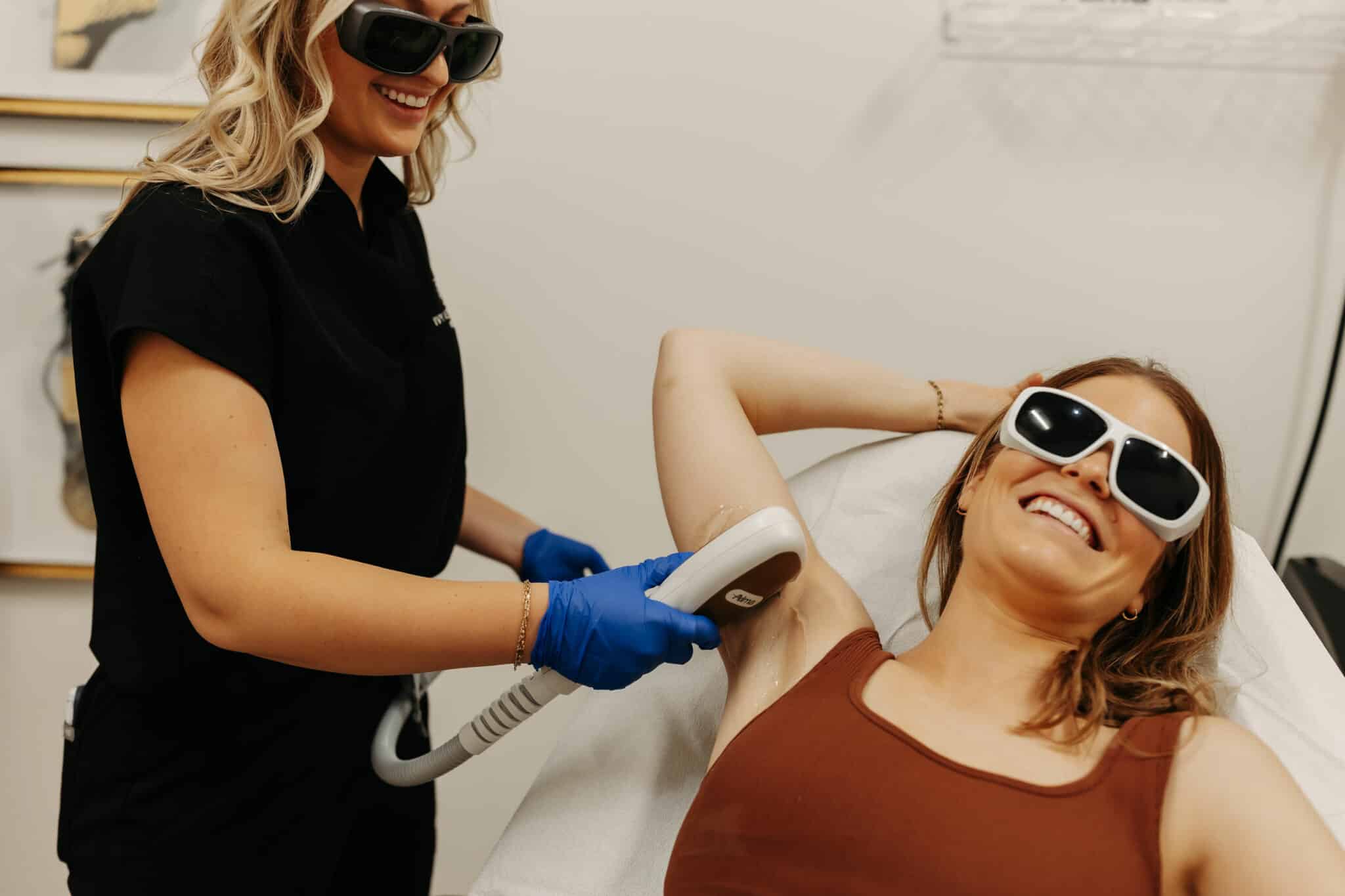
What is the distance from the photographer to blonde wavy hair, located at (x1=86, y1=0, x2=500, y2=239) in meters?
1.01

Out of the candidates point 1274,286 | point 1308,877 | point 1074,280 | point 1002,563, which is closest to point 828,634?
point 1002,563

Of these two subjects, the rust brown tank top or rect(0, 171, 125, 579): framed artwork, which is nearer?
the rust brown tank top

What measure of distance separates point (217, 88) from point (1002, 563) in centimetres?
93

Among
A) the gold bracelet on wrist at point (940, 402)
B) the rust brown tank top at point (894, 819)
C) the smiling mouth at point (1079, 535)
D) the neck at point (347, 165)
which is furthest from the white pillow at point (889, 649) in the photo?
the neck at point (347, 165)

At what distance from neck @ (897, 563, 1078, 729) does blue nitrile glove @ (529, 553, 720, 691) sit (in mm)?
272

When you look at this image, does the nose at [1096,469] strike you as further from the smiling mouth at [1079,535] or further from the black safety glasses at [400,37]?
the black safety glasses at [400,37]

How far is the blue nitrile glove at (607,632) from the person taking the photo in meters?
1.02

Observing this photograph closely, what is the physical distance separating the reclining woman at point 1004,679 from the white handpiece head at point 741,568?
118mm

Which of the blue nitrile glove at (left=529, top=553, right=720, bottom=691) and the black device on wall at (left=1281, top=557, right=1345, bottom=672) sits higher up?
the black device on wall at (left=1281, top=557, right=1345, bottom=672)

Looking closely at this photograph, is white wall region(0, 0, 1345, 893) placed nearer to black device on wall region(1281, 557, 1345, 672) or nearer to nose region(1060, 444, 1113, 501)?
black device on wall region(1281, 557, 1345, 672)

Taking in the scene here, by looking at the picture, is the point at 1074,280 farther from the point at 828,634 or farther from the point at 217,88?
the point at 217,88

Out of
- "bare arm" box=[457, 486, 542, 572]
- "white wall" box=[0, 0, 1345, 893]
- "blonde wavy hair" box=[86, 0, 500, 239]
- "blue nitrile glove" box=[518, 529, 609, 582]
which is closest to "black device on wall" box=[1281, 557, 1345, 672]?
"white wall" box=[0, 0, 1345, 893]

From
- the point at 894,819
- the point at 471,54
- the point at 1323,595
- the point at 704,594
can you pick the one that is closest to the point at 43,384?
the point at 471,54

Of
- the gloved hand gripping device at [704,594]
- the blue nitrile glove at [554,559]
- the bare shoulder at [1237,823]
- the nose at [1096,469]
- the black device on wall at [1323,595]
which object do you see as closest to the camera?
the bare shoulder at [1237,823]
